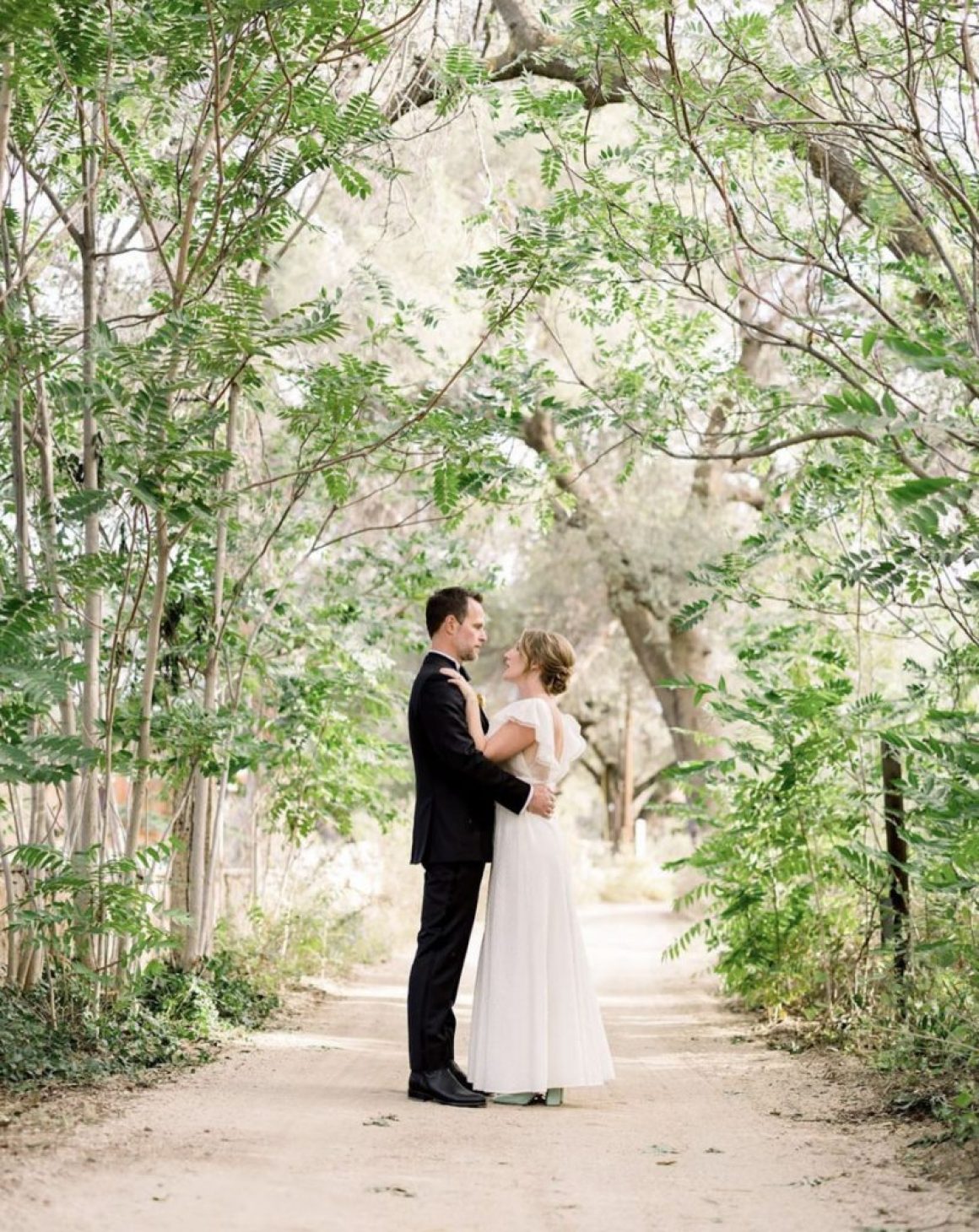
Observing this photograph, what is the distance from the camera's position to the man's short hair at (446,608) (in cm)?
721

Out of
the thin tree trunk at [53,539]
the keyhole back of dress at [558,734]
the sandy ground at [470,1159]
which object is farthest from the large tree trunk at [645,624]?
the keyhole back of dress at [558,734]

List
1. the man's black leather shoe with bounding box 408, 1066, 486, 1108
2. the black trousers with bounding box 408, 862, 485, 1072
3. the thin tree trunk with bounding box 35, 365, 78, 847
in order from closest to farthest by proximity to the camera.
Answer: the man's black leather shoe with bounding box 408, 1066, 486, 1108 < the black trousers with bounding box 408, 862, 485, 1072 < the thin tree trunk with bounding box 35, 365, 78, 847

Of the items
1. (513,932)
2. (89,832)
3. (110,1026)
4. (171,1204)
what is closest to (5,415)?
(89,832)

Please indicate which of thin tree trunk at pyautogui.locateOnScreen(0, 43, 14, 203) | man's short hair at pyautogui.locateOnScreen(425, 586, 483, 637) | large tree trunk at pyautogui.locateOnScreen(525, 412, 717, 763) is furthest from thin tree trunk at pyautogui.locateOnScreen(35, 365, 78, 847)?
large tree trunk at pyautogui.locateOnScreen(525, 412, 717, 763)

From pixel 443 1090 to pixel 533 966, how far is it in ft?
2.26

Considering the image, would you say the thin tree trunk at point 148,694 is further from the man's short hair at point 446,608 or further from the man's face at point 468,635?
the man's face at point 468,635

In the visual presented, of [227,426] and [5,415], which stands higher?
[227,426]

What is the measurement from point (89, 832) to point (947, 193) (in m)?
5.11

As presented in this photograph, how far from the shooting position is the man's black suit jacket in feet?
22.7

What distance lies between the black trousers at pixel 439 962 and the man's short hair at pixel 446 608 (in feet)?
3.82

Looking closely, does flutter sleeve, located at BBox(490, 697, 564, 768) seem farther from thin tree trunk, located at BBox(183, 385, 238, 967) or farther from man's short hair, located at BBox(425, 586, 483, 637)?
thin tree trunk, located at BBox(183, 385, 238, 967)

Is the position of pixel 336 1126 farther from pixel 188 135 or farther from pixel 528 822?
pixel 188 135

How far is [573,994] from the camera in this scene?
6.92 metres

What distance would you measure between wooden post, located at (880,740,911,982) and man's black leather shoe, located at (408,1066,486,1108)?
256cm
